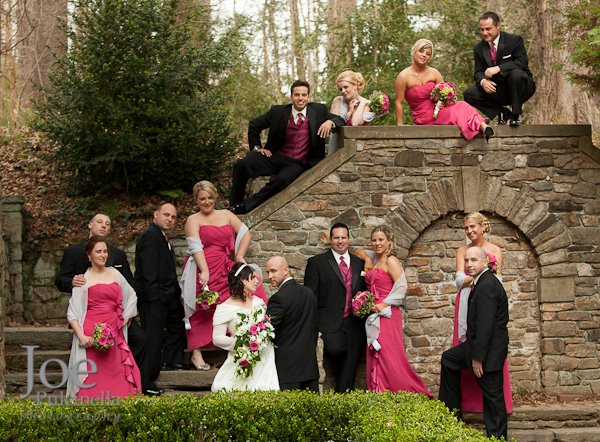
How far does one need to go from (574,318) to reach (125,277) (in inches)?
210

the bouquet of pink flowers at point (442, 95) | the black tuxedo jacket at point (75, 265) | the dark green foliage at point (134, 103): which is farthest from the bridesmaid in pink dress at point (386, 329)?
the dark green foliage at point (134, 103)

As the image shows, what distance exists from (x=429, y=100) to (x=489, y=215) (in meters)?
1.54

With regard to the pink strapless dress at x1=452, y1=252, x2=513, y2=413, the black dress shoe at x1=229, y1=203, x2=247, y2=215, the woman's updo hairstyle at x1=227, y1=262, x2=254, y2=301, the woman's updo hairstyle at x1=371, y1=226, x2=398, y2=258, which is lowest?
the pink strapless dress at x1=452, y1=252, x2=513, y2=413

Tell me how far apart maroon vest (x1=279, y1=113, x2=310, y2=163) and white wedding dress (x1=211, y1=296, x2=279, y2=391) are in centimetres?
307

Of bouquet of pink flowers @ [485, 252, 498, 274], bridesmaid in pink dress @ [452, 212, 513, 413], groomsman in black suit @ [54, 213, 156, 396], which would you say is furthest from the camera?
bridesmaid in pink dress @ [452, 212, 513, 413]

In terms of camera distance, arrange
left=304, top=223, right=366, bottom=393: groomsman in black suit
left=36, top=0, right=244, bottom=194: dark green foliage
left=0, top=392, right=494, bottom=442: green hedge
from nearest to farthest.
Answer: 1. left=0, top=392, right=494, bottom=442: green hedge
2. left=304, top=223, right=366, bottom=393: groomsman in black suit
3. left=36, top=0, right=244, bottom=194: dark green foliage

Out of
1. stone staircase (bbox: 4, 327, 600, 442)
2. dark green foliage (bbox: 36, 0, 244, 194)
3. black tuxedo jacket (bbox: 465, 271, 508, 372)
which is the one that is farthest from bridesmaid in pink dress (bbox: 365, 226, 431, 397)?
dark green foliage (bbox: 36, 0, 244, 194)

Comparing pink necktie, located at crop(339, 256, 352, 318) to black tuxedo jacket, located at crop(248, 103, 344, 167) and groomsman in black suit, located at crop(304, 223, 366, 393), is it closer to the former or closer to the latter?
groomsman in black suit, located at crop(304, 223, 366, 393)

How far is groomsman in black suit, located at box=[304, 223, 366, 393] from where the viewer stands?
1003 cm

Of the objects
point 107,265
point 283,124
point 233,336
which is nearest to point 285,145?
point 283,124

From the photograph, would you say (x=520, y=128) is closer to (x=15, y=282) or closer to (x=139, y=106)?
(x=139, y=106)

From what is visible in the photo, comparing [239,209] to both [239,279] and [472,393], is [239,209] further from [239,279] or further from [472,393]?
[472,393]

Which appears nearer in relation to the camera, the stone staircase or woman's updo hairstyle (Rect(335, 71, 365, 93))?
the stone staircase

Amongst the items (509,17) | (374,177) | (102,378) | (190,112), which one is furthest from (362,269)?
(509,17)
